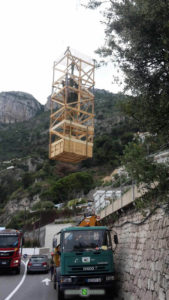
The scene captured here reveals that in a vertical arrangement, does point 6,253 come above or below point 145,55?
below

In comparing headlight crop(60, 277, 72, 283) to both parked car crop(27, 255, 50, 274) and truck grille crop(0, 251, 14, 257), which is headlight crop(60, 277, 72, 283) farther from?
parked car crop(27, 255, 50, 274)

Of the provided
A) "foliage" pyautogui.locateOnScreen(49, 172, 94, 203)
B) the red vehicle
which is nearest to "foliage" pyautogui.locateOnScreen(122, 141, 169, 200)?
the red vehicle

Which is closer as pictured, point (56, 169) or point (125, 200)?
point (125, 200)

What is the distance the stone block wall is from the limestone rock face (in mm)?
161012

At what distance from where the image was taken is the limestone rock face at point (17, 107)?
549 ft

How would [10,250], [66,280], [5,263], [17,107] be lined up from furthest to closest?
[17,107] < [10,250] < [5,263] < [66,280]

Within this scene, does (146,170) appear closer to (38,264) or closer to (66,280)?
(66,280)

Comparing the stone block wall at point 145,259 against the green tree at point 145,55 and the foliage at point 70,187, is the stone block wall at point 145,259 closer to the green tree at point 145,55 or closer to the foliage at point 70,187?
the green tree at point 145,55

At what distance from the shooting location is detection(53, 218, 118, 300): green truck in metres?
9.31

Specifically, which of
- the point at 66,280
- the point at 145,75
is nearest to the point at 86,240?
the point at 66,280

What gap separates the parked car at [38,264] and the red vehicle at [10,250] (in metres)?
1.05

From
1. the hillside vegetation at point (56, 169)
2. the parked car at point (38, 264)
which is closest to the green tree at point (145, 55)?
the parked car at point (38, 264)

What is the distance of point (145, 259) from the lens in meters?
7.99

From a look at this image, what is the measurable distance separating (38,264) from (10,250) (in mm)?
2745
